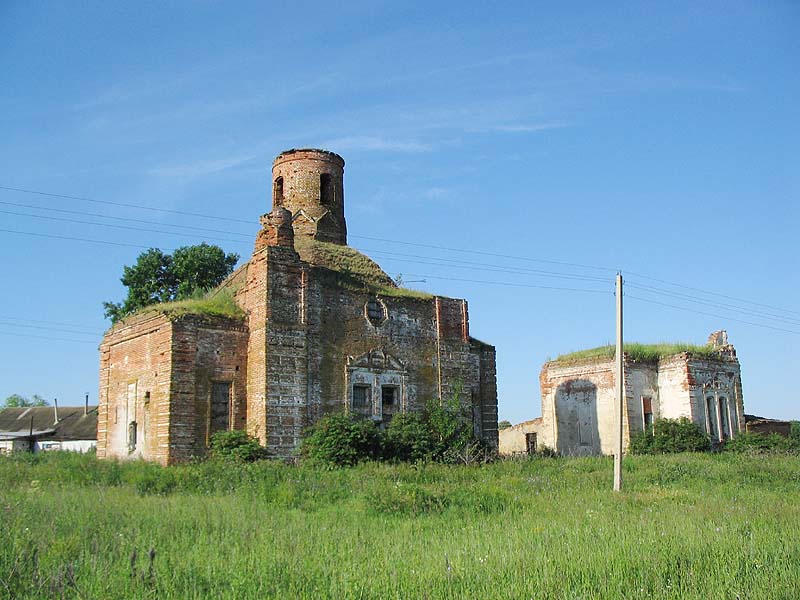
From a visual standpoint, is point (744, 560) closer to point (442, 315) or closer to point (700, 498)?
point (700, 498)

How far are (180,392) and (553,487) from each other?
8.94 m

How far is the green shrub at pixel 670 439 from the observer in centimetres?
2481

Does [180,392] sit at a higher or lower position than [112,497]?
higher

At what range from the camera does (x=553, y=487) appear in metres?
14.7

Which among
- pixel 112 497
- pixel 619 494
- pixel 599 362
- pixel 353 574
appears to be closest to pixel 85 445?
pixel 599 362

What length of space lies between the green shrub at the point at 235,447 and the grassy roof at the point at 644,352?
14128 millimetres

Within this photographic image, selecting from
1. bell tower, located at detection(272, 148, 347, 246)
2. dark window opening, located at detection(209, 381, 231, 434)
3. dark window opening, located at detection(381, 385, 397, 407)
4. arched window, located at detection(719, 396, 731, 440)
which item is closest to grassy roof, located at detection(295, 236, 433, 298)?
bell tower, located at detection(272, 148, 347, 246)

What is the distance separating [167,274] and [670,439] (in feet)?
69.5

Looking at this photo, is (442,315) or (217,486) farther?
Result: (442,315)

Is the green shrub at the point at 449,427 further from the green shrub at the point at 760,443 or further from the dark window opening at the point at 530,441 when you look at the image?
the green shrub at the point at 760,443

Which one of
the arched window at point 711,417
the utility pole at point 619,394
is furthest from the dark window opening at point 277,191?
the arched window at point 711,417

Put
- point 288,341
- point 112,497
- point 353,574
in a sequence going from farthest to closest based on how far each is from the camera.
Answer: point 288,341, point 112,497, point 353,574

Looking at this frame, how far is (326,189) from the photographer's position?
2444 centimetres

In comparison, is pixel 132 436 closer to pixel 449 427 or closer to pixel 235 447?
pixel 235 447
